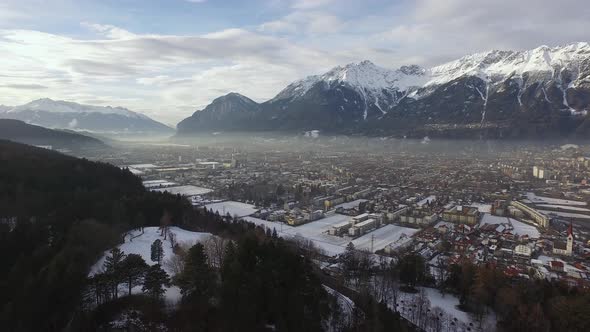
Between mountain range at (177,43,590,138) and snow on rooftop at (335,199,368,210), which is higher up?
mountain range at (177,43,590,138)

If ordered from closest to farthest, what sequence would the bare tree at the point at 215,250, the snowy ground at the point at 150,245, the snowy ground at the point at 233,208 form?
the snowy ground at the point at 150,245 < the bare tree at the point at 215,250 < the snowy ground at the point at 233,208

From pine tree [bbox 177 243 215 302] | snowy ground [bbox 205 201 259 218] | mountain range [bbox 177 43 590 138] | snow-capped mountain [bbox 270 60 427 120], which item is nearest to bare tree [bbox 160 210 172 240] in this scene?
pine tree [bbox 177 243 215 302]

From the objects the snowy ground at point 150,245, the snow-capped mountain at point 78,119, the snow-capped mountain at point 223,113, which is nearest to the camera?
the snowy ground at point 150,245

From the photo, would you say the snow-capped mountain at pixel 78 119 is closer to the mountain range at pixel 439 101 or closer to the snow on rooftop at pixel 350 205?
the mountain range at pixel 439 101

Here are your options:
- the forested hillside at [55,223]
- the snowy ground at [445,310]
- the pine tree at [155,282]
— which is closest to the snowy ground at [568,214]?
the snowy ground at [445,310]

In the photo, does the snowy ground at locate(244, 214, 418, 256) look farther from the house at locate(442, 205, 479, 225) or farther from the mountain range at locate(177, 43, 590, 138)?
the mountain range at locate(177, 43, 590, 138)

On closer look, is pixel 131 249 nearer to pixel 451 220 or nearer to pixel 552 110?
pixel 451 220

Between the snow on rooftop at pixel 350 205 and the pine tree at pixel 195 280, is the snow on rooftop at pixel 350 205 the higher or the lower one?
the lower one
